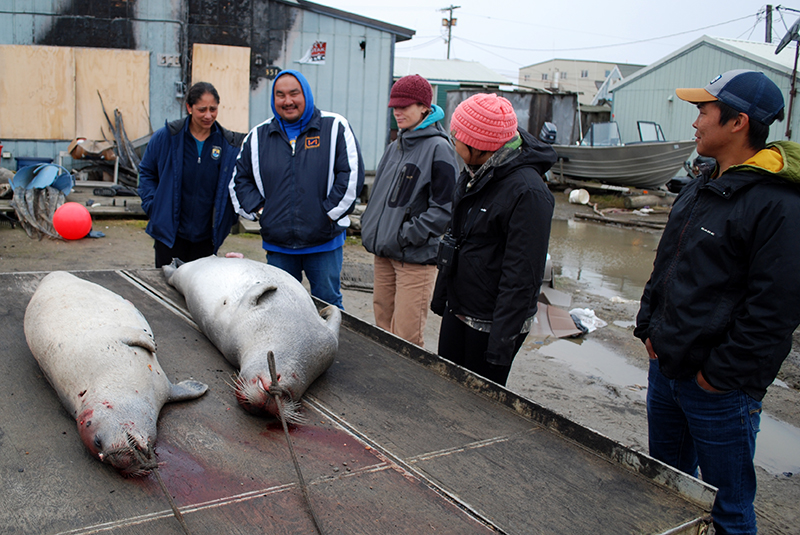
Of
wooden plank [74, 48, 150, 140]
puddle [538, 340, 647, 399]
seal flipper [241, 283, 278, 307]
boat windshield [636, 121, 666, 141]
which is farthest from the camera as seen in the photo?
boat windshield [636, 121, 666, 141]

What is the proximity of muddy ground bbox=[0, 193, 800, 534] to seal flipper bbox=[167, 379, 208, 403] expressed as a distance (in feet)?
9.20

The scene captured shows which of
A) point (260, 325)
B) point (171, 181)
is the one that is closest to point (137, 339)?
point (260, 325)

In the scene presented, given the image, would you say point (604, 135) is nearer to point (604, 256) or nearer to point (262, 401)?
point (604, 256)

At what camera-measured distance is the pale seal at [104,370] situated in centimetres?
228

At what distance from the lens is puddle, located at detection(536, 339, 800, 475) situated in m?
4.20

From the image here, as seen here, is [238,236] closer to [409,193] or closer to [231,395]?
[409,193]

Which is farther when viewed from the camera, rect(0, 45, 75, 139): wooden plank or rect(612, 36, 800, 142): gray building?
rect(612, 36, 800, 142): gray building

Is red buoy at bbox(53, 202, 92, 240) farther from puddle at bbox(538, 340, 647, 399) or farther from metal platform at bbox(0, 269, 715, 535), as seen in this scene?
puddle at bbox(538, 340, 647, 399)

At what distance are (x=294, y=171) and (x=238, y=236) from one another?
19.2 feet

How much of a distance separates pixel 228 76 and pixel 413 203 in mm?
9298


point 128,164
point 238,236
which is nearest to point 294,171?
point 238,236

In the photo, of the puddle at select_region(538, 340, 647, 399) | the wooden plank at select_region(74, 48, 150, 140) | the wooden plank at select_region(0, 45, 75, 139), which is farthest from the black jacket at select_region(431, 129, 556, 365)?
the wooden plank at select_region(0, 45, 75, 139)

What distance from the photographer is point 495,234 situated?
305 centimetres

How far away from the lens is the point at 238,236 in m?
9.98
